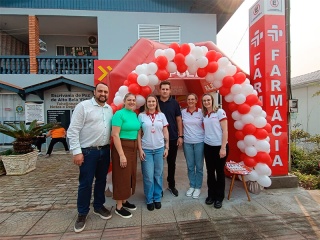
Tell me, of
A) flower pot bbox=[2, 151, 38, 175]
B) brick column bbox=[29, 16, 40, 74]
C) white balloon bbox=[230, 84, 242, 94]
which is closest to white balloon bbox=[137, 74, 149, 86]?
white balloon bbox=[230, 84, 242, 94]

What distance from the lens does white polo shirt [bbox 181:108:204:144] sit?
3.69 meters

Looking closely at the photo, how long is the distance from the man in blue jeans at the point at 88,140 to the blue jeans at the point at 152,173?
629 millimetres

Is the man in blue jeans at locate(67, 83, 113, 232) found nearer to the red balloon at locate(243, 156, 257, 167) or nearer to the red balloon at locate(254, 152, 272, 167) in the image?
the red balloon at locate(243, 156, 257, 167)

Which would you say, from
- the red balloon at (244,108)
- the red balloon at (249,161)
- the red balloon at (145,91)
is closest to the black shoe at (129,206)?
the red balloon at (145,91)

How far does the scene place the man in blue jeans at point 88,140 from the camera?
2873 mm

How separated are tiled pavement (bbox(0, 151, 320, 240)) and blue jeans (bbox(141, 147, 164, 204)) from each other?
252 mm

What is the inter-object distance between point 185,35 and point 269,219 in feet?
27.2

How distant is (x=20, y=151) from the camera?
5.95 m

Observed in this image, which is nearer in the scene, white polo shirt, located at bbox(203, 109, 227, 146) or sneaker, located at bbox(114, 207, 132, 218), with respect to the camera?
sneaker, located at bbox(114, 207, 132, 218)

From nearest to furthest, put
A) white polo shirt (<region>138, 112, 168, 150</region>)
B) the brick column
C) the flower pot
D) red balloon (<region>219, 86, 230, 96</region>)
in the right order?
white polo shirt (<region>138, 112, 168, 150</region>)
red balloon (<region>219, 86, 230, 96</region>)
the flower pot
the brick column

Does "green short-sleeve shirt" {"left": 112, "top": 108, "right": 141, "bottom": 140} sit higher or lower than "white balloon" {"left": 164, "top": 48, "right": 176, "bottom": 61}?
lower

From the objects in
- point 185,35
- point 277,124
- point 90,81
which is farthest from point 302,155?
point 90,81

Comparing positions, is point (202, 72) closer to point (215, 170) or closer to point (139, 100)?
point (139, 100)

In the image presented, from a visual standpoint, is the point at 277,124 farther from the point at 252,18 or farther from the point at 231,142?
the point at 252,18
